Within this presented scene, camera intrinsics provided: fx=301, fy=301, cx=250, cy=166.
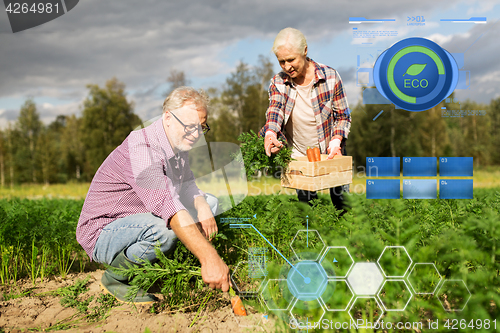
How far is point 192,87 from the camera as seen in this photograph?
236 centimetres

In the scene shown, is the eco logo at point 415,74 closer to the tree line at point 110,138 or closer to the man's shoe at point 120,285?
the man's shoe at point 120,285

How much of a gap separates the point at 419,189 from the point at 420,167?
28 centimetres

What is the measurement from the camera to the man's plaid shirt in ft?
10.8

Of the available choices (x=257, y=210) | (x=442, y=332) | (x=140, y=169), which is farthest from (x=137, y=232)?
(x=442, y=332)

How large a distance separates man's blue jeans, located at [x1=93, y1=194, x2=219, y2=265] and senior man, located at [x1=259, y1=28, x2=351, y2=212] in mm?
1365

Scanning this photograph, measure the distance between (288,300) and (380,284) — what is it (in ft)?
1.86

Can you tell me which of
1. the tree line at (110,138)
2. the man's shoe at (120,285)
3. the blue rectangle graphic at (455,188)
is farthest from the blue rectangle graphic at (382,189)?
the tree line at (110,138)

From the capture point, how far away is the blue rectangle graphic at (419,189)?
2986mm

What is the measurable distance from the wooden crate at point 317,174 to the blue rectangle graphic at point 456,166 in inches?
33.7

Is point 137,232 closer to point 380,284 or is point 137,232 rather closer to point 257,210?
point 257,210

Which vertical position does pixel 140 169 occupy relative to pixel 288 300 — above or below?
above

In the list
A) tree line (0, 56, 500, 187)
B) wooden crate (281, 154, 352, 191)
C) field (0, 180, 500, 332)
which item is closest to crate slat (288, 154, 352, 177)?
wooden crate (281, 154, 352, 191)

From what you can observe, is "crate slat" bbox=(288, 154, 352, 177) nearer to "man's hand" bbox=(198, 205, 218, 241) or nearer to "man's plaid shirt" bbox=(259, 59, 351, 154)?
"man's plaid shirt" bbox=(259, 59, 351, 154)

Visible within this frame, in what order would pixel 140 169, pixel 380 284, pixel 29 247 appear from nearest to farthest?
pixel 380 284
pixel 140 169
pixel 29 247
